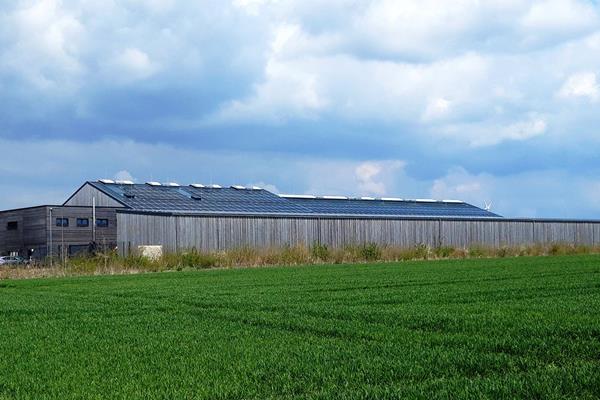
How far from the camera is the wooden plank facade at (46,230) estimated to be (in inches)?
2110

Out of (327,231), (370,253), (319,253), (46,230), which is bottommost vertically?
(370,253)

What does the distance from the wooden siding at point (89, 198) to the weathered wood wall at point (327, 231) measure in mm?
13866

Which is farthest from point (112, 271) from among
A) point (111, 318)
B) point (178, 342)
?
point (178, 342)

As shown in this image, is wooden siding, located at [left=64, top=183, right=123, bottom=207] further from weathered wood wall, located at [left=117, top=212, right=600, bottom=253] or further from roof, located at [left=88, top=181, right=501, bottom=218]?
weathered wood wall, located at [left=117, top=212, right=600, bottom=253]

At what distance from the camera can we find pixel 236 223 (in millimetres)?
41156

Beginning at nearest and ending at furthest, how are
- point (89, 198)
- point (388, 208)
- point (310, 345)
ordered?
1. point (310, 345)
2. point (89, 198)
3. point (388, 208)

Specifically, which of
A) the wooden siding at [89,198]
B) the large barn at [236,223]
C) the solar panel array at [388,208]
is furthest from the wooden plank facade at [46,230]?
the solar panel array at [388,208]

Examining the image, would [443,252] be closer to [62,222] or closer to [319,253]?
[319,253]

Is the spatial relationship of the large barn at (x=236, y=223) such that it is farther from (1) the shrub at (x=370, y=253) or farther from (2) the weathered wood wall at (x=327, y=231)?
(1) the shrub at (x=370, y=253)

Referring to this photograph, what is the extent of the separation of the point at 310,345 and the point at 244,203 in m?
46.8

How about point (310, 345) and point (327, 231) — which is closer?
point (310, 345)

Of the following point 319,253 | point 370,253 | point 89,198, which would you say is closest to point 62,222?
point 89,198

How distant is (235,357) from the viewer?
7.71 metres

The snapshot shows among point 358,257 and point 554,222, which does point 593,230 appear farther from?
point 358,257
